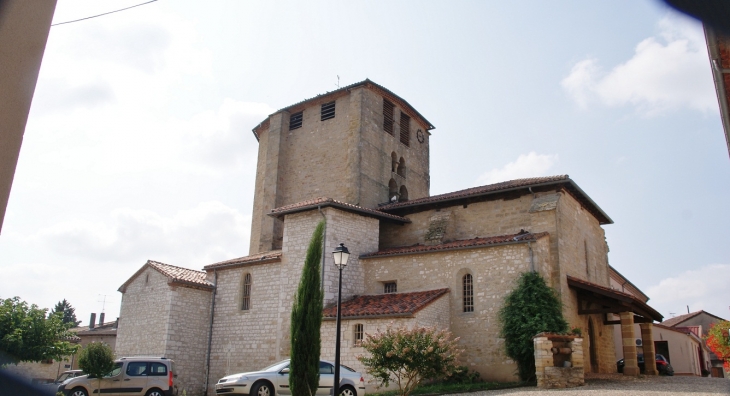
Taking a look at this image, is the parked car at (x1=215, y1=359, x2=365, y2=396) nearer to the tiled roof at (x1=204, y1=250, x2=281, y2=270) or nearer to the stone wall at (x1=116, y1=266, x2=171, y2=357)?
the tiled roof at (x1=204, y1=250, x2=281, y2=270)

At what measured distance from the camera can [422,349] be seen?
14.8 m

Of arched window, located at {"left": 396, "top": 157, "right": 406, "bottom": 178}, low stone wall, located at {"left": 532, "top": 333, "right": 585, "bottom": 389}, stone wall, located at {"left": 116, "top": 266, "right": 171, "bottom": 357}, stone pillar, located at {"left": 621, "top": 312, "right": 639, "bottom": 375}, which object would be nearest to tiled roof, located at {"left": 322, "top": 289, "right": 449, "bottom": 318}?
low stone wall, located at {"left": 532, "top": 333, "right": 585, "bottom": 389}

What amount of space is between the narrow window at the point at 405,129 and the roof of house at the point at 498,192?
6710 mm

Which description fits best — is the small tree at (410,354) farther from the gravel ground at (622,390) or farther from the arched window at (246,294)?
the arched window at (246,294)

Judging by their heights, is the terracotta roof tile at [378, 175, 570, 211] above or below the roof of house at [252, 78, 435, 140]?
below

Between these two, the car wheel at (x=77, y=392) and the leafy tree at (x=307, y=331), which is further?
the car wheel at (x=77, y=392)

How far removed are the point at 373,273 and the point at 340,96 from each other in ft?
35.7

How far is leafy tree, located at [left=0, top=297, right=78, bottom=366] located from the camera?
1803 cm

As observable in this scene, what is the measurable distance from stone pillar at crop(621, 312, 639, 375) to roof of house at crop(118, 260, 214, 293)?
16.1 meters

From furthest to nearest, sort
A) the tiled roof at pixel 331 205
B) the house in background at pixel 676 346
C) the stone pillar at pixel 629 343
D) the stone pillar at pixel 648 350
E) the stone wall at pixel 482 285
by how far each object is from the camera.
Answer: the house in background at pixel 676 346 → the stone pillar at pixel 648 350 → the tiled roof at pixel 331 205 → the stone pillar at pixel 629 343 → the stone wall at pixel 482 285

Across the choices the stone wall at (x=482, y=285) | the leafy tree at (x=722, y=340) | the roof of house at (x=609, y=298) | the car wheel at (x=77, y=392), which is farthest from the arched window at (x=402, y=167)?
the leafy tree at (x=722, y=340)

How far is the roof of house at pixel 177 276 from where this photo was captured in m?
23.5

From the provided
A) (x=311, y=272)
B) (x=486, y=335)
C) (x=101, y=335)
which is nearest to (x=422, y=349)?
(x=311, y=272)

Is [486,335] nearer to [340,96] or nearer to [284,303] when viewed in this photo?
[284,303]
